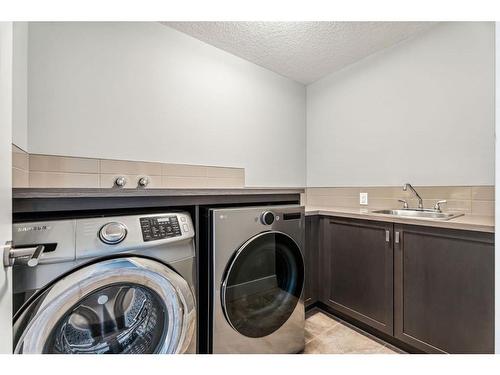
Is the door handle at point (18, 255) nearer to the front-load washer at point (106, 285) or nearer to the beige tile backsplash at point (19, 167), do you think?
the front-load washer at point (106, 285)

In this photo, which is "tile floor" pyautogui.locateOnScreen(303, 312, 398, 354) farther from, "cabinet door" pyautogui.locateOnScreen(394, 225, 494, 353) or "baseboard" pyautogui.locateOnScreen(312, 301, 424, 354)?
"cabinet door" pyautogui.locateOnScreen(394, 225, 494, 353)

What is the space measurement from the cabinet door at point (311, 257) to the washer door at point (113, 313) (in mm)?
1172

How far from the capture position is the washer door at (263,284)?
1.08 meters

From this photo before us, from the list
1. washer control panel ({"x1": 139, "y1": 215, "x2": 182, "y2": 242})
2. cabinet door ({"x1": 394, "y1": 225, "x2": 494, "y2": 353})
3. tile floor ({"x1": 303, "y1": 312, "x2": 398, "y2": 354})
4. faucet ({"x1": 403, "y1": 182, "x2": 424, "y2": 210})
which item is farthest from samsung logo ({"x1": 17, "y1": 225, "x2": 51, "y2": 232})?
faucet ({"x1": 403, "y1": 182, "x2": 424, "y2": 210})

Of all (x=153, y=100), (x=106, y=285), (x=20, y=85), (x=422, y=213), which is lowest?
(x=106, y=285)

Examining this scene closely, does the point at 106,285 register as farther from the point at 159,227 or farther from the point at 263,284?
the point at 263,284

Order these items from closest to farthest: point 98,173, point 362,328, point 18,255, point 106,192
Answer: point 18,255
point 106,192
point 98,173
point 362,328

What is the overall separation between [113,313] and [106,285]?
173 millimetres

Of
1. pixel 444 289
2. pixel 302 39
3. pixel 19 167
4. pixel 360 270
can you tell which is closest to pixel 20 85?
pixel 19 167

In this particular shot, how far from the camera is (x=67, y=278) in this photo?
673 millimetres

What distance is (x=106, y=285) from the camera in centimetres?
73

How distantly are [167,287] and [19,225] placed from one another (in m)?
0.46
